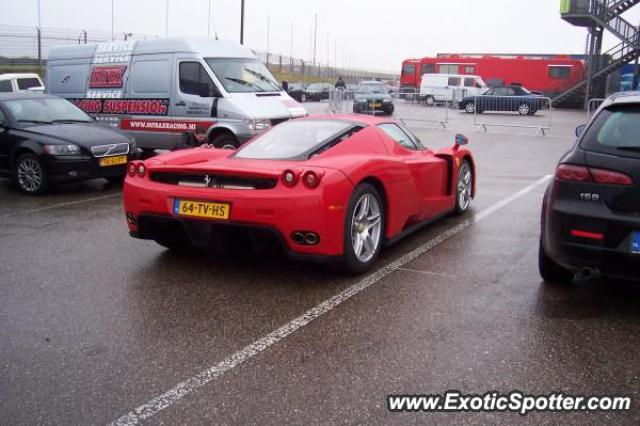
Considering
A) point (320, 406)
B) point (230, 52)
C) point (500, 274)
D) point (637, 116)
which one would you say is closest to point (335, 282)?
point (500, 274)

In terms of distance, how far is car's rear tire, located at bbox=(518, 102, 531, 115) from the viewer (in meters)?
27.7

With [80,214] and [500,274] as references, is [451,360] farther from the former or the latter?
[80,214]

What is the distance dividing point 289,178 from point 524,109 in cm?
2592

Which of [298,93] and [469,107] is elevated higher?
[298,93]

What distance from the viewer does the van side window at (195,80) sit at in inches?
407

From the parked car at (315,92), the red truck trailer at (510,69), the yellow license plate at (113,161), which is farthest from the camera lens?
the parked car at (315,92)

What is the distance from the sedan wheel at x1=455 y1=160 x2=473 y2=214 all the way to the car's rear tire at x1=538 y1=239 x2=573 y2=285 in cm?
225

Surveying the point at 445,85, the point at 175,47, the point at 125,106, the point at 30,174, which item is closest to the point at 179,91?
the point at 175,47

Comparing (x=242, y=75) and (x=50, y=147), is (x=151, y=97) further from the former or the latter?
(x=50, y=147)

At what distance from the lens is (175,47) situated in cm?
1082

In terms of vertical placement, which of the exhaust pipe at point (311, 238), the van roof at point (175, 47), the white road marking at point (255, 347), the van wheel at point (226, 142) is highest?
the van roof at point (175, 47)

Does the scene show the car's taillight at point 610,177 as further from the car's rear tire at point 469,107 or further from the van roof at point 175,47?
the car's rear tire at point 469,107

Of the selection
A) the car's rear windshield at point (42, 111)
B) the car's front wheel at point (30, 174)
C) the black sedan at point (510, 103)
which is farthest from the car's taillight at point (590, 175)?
the black sedan at point (510, 103)

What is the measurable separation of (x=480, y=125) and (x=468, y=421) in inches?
778
